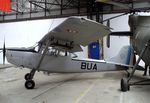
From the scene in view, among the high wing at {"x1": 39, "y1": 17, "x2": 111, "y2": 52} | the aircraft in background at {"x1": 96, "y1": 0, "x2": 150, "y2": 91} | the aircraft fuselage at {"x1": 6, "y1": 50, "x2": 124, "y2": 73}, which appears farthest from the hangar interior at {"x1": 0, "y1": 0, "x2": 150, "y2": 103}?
the high wing at {"x1": 39, "y1": 17, "x2": 111, "y2": 52}

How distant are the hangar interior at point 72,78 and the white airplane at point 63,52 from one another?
0.58m

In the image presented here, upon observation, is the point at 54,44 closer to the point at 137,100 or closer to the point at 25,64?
the point at 25,64

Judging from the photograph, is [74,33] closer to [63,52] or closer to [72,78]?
[63,52]

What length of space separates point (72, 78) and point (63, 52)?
5.46 feet

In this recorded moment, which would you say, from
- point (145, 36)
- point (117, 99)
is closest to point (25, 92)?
point (117, 99)

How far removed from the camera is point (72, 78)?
9883mm

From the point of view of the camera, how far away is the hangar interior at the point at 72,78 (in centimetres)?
590

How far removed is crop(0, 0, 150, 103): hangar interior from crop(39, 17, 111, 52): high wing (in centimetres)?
153

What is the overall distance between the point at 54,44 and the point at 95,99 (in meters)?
3.04

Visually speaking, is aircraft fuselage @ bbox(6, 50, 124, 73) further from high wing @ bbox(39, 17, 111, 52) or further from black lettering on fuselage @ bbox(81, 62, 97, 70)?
high wing @ bbox(39, 17, 111, 52)

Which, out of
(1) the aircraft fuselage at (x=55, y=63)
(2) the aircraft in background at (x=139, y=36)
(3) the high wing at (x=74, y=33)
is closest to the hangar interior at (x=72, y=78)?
(2) the aircraft in background at (x=139, y=36)

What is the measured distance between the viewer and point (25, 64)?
7961 mm

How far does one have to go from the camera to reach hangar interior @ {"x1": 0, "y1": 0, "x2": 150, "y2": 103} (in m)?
5.90

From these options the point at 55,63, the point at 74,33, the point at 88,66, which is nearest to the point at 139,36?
the point at 74,33
